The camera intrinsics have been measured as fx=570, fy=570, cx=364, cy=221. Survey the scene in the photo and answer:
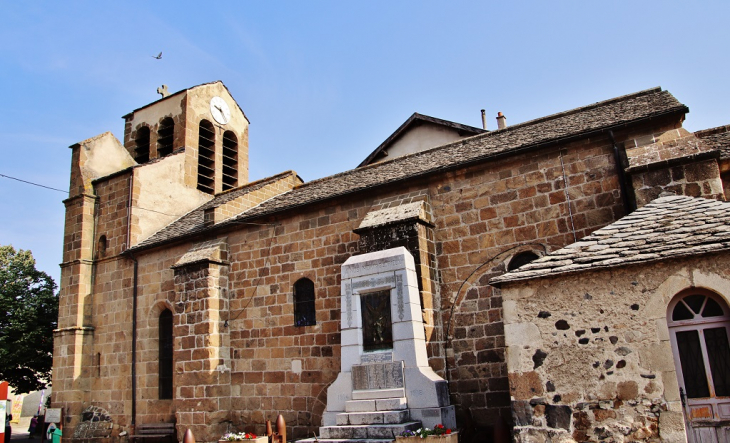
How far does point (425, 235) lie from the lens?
10742 millimetres

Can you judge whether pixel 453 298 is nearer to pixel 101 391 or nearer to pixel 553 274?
pixel 553 274

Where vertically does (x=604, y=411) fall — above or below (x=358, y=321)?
below

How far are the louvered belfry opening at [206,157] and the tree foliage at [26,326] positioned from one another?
7485 millimetres

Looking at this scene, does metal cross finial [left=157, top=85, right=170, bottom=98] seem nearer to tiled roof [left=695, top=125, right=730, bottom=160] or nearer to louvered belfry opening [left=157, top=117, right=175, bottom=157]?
louvered belfry opening [left=157, top=117, right=175, bottom=157]

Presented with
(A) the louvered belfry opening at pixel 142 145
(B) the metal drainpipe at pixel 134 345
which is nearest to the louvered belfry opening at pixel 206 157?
(A) the louvered belfry opening at pixel 142 145

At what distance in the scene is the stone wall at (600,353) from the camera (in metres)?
6.27

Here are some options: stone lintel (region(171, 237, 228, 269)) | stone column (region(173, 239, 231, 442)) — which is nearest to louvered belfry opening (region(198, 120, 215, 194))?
stone lintel (region(171, 237, 228, 269))

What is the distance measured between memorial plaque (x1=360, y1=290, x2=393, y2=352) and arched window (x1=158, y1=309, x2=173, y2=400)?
6.86m

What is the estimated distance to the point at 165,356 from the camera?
47.6ft

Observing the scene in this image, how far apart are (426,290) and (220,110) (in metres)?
13.3

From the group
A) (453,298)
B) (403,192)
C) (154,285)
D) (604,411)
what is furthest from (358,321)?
(154,285)

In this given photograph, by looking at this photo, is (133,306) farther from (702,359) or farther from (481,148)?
(702,359)

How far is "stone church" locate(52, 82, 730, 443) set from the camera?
6508 mm

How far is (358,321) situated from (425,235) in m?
2.12
